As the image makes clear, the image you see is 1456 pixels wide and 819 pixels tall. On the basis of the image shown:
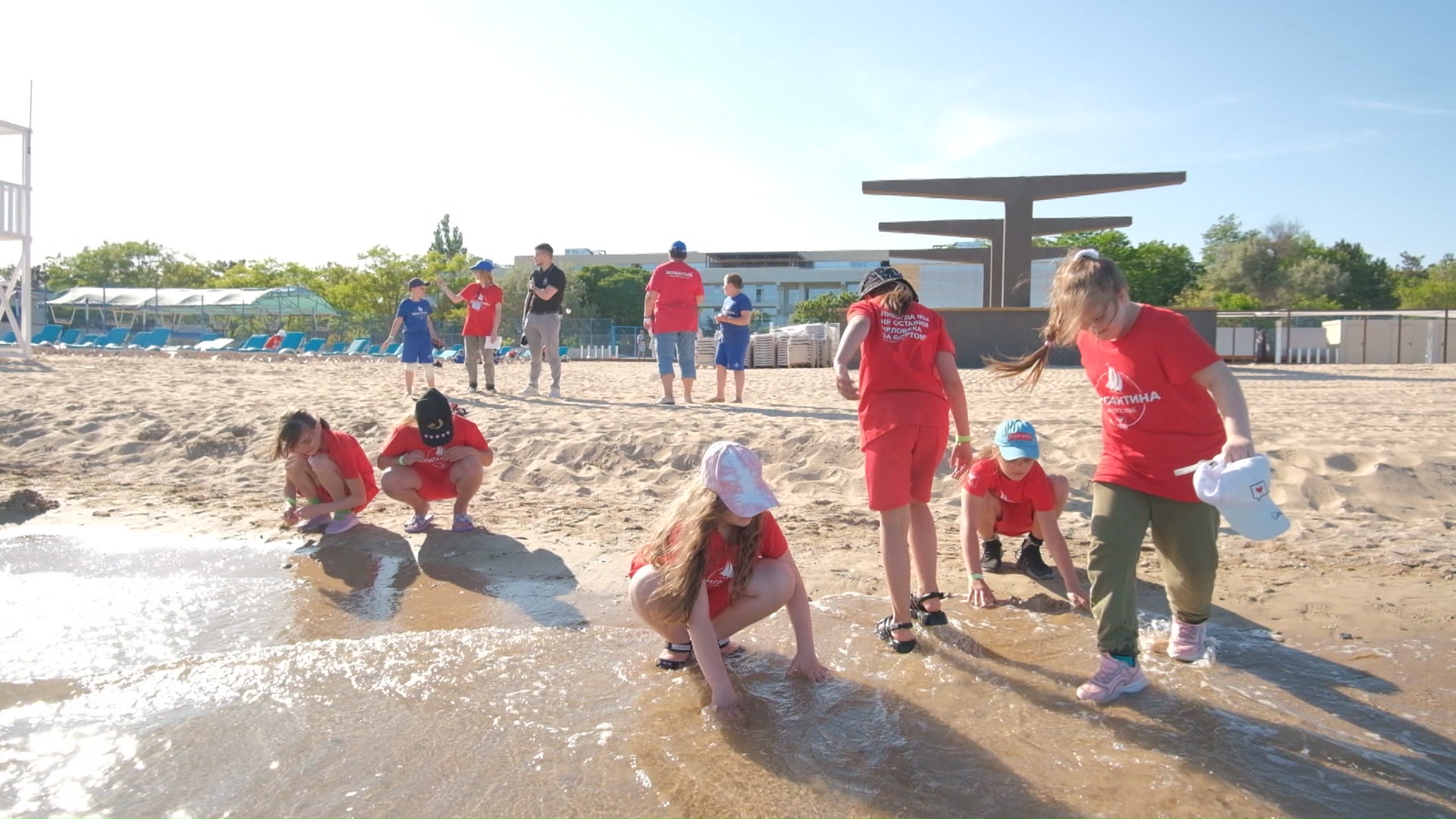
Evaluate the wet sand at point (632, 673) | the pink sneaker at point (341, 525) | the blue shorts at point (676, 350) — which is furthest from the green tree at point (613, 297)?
the pink sneaker at point (341, 525)

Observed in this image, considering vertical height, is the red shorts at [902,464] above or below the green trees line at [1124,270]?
below

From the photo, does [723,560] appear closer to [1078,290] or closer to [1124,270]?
[1078,290]

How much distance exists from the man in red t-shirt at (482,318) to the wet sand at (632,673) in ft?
15.2

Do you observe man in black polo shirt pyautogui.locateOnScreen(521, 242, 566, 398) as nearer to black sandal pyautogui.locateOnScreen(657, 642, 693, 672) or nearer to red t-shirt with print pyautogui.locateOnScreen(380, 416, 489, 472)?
red t-shirt with print pyautogui.locateOnScreen(380, 416, 489, 472)

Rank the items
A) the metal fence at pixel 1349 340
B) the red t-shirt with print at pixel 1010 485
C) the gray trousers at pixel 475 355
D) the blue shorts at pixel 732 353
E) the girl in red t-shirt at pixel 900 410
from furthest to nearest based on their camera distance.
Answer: the metal fence at pixel 1349 340 → the gray trousers at pixel 475 355 → the blue shorts at pixel 732 353 → the red t-shirt with print at pixel 1010 485 → the girl in red t-shirt at pixel 900 410

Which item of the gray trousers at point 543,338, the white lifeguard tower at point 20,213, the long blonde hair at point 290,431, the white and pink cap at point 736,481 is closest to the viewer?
the white and pink cap at point 736,481

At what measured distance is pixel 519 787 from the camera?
8.79 feet

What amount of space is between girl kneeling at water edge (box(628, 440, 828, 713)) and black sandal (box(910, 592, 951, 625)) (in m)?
0.67

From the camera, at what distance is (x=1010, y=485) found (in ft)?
14.3

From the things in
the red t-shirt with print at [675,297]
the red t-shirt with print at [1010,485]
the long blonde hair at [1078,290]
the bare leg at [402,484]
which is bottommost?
the bare leg at [402,484]

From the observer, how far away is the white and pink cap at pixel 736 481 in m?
3.08

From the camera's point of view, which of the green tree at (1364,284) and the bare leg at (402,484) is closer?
the bare leg at (402,484)

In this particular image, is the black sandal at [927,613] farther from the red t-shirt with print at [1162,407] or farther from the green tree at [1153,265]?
the green tree at [1153,265]

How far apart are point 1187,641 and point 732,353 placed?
720cm
